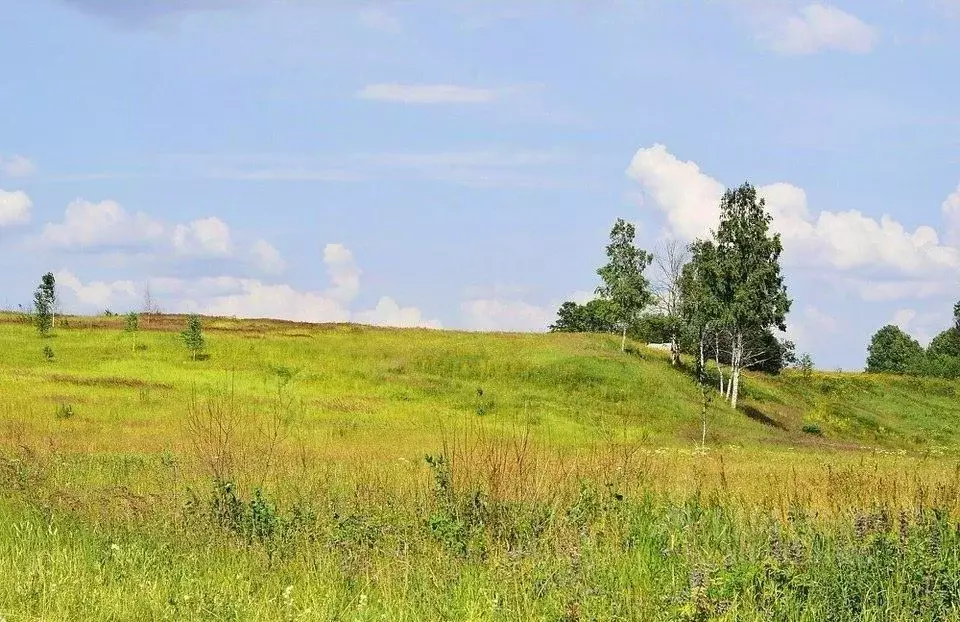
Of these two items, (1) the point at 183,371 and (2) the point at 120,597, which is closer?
(2) the point at 120,597

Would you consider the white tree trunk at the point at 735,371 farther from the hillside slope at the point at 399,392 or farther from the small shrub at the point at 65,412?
the small shrub at the point at 65,412

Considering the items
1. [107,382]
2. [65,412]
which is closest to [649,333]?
[107,382]

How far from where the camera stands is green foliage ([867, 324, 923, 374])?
156 metres

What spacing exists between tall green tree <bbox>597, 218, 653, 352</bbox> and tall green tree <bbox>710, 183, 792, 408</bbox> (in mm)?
9283

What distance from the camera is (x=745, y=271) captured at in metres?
68.8

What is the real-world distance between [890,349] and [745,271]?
10576 cm

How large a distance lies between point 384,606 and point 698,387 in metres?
59.6

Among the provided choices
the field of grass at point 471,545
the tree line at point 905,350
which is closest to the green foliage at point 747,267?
the field of grass at point 471,545

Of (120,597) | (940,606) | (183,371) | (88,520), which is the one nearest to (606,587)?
(940,606)

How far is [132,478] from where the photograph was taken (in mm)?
19062

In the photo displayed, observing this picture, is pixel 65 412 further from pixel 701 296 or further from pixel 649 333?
pixel 649 333

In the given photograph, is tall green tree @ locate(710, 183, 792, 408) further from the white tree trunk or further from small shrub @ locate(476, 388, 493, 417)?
small shrub @ locate(476, 388, 493, 417)

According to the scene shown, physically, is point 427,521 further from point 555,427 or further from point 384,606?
point 555,427

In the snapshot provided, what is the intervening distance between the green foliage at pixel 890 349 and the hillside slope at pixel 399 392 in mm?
72367
